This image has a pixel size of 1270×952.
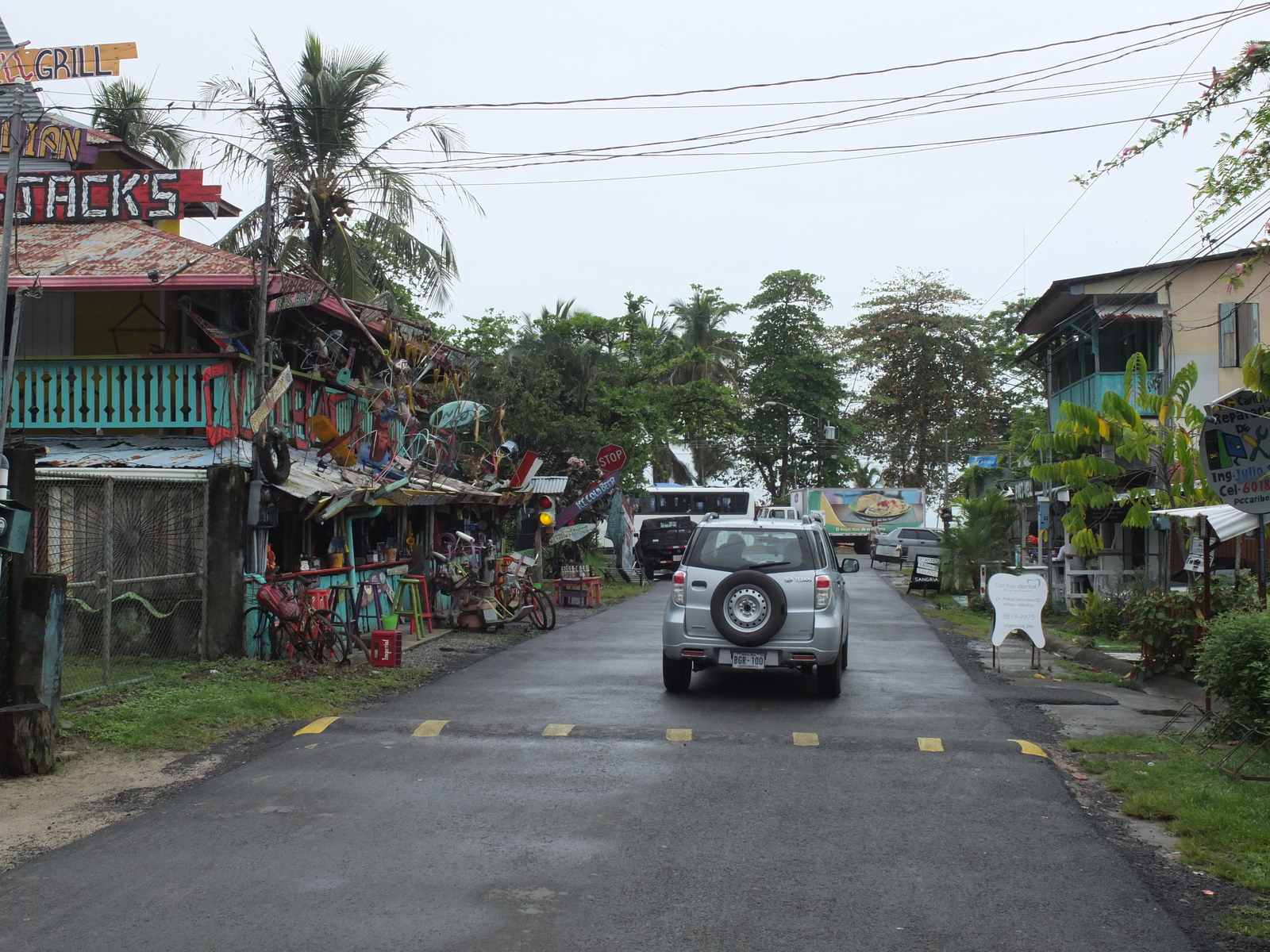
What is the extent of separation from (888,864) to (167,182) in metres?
13.8

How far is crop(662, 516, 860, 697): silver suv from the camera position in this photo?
11438mm

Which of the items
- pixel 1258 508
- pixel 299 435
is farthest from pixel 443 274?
pixel 1258 508

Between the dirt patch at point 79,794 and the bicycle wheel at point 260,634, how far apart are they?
169 inches

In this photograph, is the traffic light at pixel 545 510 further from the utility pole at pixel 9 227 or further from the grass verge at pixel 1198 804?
the grass verge at pixel 1198 804

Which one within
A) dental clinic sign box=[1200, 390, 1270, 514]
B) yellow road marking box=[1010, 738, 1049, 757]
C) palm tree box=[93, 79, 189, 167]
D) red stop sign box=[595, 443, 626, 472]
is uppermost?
palm tree box=[93, 79, 189, 167]

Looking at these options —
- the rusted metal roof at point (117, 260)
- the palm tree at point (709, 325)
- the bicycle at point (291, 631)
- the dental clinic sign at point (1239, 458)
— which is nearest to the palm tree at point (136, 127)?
the rusted metal roof at point (117, 260)

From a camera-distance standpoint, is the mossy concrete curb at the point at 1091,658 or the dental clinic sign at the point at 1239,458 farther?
the mossy concrete curb at the point at 1091,658

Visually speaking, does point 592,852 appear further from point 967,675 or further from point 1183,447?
point 1183,447

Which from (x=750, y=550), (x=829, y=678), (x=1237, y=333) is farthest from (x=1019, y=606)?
(x=1237, y=333)

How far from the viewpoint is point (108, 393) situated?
1485 centimetres

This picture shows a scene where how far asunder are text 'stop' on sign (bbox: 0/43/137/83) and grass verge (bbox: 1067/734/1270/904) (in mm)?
12403

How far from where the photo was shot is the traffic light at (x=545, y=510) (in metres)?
25.6

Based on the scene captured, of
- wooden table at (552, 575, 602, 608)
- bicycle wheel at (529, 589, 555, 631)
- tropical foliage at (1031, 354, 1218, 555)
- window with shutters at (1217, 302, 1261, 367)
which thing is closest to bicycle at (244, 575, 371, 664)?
bicycle wheel at (529, 589, 555, 631)

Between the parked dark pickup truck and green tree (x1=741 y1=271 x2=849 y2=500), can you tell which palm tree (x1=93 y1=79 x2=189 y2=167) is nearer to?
the parked dark pickup truck
